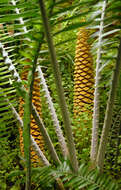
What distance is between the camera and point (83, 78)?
1.43 metres

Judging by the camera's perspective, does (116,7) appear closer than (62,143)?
Yes

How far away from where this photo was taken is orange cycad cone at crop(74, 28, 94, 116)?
1391 millimetres

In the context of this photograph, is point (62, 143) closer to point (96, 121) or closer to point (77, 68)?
point (96, 121)

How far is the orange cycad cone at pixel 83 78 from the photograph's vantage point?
1.39 meters

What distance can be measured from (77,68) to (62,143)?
2.00 ft

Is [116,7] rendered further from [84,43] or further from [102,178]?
[84,43]

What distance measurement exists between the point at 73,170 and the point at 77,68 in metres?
0.85

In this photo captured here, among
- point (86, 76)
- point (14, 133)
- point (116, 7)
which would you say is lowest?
point (14, 133)

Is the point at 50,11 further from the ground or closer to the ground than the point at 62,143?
further from the ground

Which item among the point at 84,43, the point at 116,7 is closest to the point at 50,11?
the point at 116,7

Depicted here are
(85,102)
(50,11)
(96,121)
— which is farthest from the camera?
(85,102)

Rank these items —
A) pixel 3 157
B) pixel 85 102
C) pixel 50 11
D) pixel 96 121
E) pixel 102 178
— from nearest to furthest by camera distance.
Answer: pixel 50 11 → pixel 102 178 → pixel 96 121 → pixel 3 157 → pixel 85 102

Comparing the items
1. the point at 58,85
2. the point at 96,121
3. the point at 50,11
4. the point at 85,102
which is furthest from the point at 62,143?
the point at 50,11

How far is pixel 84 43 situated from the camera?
1474 millimetres
